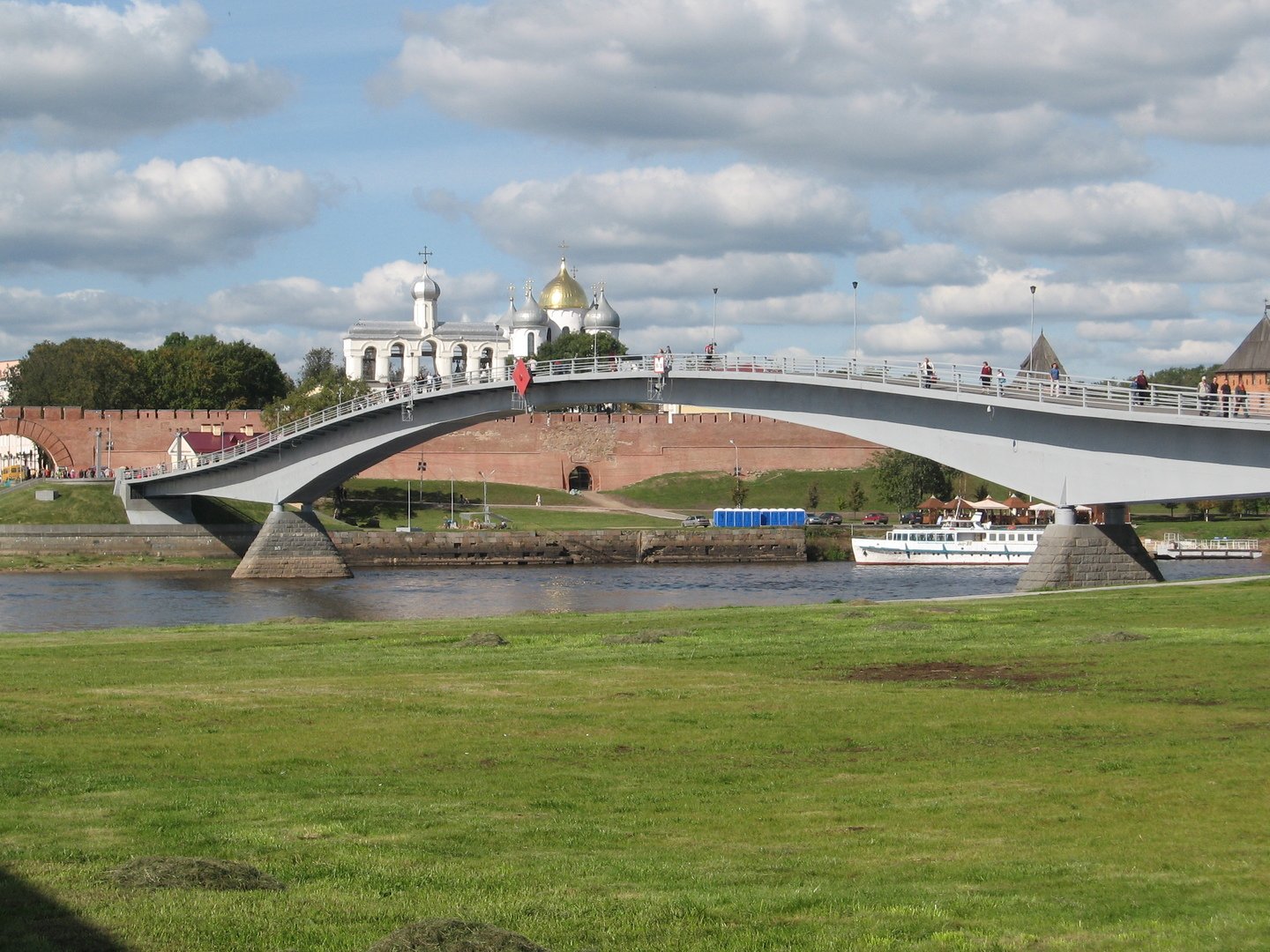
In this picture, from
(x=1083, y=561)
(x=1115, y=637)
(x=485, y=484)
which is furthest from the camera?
(x=485, y=484)

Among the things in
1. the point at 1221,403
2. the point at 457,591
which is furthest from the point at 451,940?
the point at 457,591

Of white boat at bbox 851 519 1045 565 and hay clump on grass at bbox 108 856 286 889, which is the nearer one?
hay clump on grass at bbox 108 856 286 889

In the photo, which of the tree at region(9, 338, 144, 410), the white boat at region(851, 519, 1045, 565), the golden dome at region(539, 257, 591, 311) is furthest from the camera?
the golden dome at region(539, 257, 591, 311)

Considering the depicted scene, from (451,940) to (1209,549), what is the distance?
83.3 meters

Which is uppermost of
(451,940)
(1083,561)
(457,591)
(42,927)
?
(1083,561)

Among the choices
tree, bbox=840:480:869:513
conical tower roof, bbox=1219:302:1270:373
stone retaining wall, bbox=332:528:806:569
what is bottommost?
stone retaining wall, bbox=332:528:806:569

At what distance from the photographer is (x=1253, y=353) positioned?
324 ft

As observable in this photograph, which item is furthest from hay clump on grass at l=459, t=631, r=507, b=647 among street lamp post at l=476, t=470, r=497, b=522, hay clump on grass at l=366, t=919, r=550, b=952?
street lamp post at l=476, t=470, r=497, b=522

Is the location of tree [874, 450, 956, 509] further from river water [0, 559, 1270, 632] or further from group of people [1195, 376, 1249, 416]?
group of people [1195, 376, 1249, 416]

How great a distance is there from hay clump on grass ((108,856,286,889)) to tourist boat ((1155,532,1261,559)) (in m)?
80.6

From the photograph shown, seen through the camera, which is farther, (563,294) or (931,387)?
(563,294)

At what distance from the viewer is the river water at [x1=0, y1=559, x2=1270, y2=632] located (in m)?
48.6

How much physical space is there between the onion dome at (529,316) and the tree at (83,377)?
4399 centimetres

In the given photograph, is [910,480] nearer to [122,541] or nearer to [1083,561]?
[122,541]
